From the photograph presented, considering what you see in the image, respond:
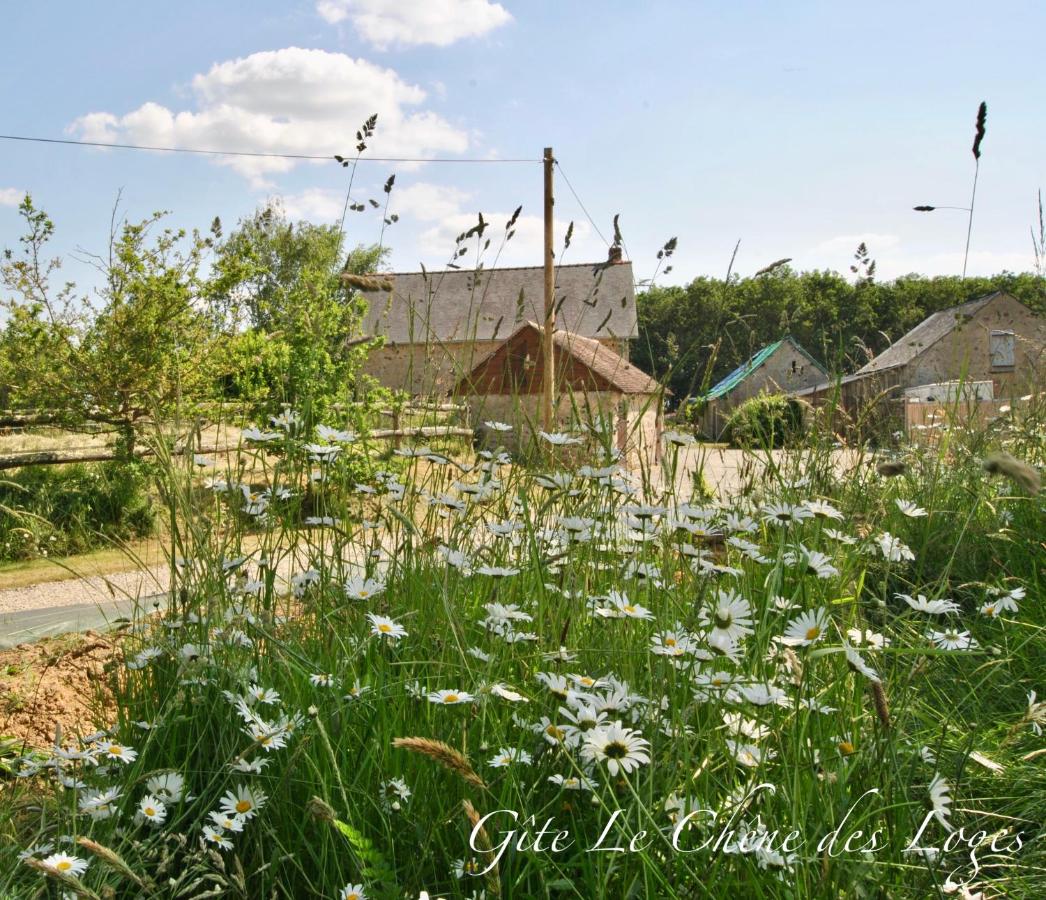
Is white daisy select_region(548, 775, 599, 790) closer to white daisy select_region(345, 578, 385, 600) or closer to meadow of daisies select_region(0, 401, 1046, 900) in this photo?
meadow of daisies select_region(0, 401, 1046, 900)

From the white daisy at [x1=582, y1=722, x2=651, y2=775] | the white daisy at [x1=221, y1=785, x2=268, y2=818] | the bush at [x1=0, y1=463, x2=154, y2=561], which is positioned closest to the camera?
the white daisy at [x1=582, y1=722, x2=651, y2=775]

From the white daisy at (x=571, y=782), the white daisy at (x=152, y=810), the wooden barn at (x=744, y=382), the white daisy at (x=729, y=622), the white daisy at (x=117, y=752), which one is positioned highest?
the wooden barn at (x=744, y=382)

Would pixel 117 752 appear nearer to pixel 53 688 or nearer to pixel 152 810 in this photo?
pixel 152 810

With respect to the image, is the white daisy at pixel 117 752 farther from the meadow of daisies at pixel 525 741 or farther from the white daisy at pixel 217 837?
the white daisy at pixel 217 837

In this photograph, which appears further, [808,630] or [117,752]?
[117,752]

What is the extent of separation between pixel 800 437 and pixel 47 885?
2951mm

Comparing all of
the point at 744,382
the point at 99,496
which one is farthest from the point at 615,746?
the point at 99,496

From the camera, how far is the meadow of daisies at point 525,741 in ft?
4.98

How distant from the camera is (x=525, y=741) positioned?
6.09 feet

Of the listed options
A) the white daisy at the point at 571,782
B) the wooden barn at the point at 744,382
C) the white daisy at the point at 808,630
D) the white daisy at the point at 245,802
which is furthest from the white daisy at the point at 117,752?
the wooden barn at the point at 744,382

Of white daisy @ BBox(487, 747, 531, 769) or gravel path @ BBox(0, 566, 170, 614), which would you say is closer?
white daisy @ BBox(487, 747, 531, 769)

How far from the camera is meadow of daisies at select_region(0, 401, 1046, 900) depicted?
152 centimetres

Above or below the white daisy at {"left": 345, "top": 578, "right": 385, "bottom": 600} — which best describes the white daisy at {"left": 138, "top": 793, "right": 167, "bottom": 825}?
below

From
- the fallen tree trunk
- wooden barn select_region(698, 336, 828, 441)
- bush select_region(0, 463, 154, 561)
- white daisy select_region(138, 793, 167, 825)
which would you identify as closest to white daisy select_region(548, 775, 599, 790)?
white daisy select_region(138, 793, 167, 825)
